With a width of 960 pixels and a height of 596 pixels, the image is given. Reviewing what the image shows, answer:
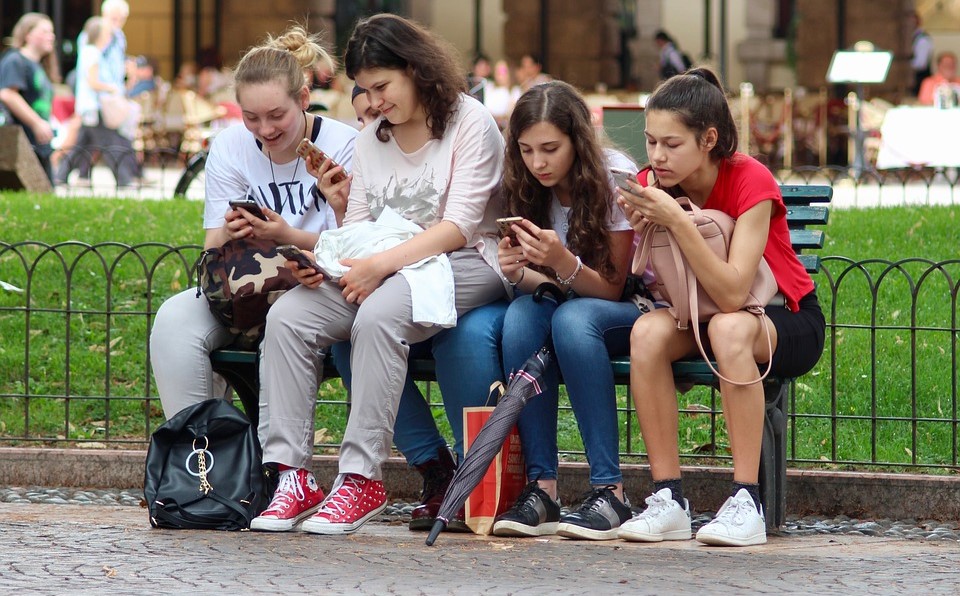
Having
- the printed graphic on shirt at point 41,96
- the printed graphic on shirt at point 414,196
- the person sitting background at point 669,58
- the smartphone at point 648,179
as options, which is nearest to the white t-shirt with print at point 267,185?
the printed graphic on shirt at point 414,196

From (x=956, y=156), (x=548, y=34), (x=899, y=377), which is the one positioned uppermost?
(x=548, y=34)

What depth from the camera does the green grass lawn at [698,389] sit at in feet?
19.1

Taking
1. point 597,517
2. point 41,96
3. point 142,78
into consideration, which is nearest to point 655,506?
point 597,517

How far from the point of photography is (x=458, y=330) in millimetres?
4734

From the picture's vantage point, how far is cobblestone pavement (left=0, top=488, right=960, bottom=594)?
381 centimetres

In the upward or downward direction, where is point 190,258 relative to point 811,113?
downward

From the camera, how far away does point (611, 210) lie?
4809mm

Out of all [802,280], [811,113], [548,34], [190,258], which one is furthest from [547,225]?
[548,34]

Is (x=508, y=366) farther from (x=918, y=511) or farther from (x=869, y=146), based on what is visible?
(x=869, y=146)

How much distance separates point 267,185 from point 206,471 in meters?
1.09

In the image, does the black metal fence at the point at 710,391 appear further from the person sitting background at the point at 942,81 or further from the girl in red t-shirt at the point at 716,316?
the person sitting background at the point at 942,81

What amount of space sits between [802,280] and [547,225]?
851mm

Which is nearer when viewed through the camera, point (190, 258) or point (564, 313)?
point (564, 313)

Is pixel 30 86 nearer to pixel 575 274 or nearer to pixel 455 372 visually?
pixel 455 372
